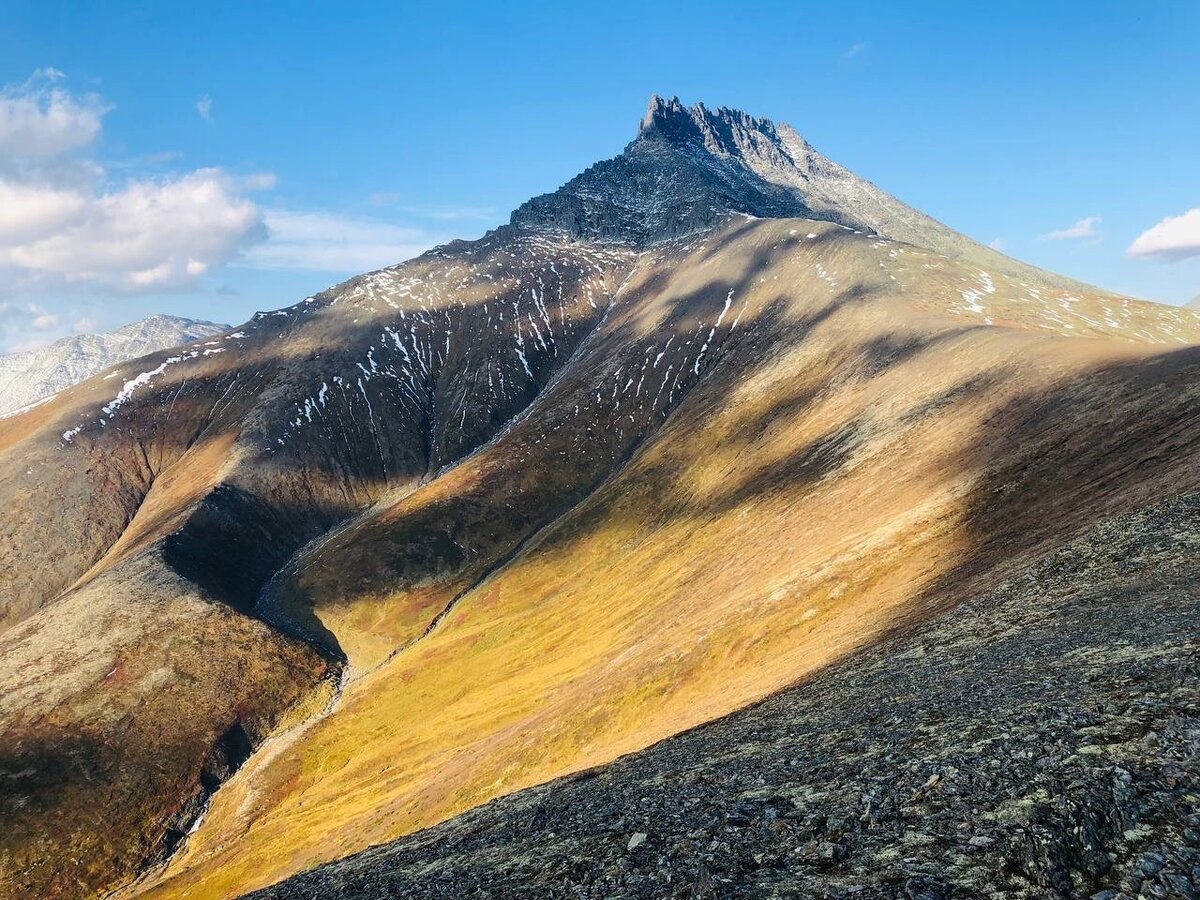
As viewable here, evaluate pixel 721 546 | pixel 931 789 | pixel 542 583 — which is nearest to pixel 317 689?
pixel 542 583

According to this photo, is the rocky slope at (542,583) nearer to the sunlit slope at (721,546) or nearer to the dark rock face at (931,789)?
the sunlit slope at (721,546)

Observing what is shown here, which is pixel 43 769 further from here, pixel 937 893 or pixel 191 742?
pixel 937 893

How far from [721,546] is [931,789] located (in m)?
90.1

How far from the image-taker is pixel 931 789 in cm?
1877

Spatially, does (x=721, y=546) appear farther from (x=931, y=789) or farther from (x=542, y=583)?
(x=931, y=789)

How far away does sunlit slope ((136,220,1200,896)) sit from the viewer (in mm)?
60469

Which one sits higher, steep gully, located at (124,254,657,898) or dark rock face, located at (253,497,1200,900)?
dark rock face, located at (253,497,1200,900)

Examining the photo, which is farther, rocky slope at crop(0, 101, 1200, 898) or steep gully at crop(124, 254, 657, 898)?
steep gully at crop(124, 254, 657, 898)

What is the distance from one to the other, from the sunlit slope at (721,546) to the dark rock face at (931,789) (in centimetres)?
1337

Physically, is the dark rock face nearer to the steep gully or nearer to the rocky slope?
the rocky slope

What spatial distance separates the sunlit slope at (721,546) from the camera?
60469mm

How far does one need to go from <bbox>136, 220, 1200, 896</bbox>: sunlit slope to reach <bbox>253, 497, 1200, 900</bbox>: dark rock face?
13371 millimetres

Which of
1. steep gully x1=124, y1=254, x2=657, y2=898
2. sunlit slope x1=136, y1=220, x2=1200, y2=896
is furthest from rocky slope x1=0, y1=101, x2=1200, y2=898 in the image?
steep gully x1=124, y1=254, x2=657, y2=898

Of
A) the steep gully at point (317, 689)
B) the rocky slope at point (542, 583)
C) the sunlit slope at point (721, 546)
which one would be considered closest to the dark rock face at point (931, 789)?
the rocky slope at point (542, 583)
